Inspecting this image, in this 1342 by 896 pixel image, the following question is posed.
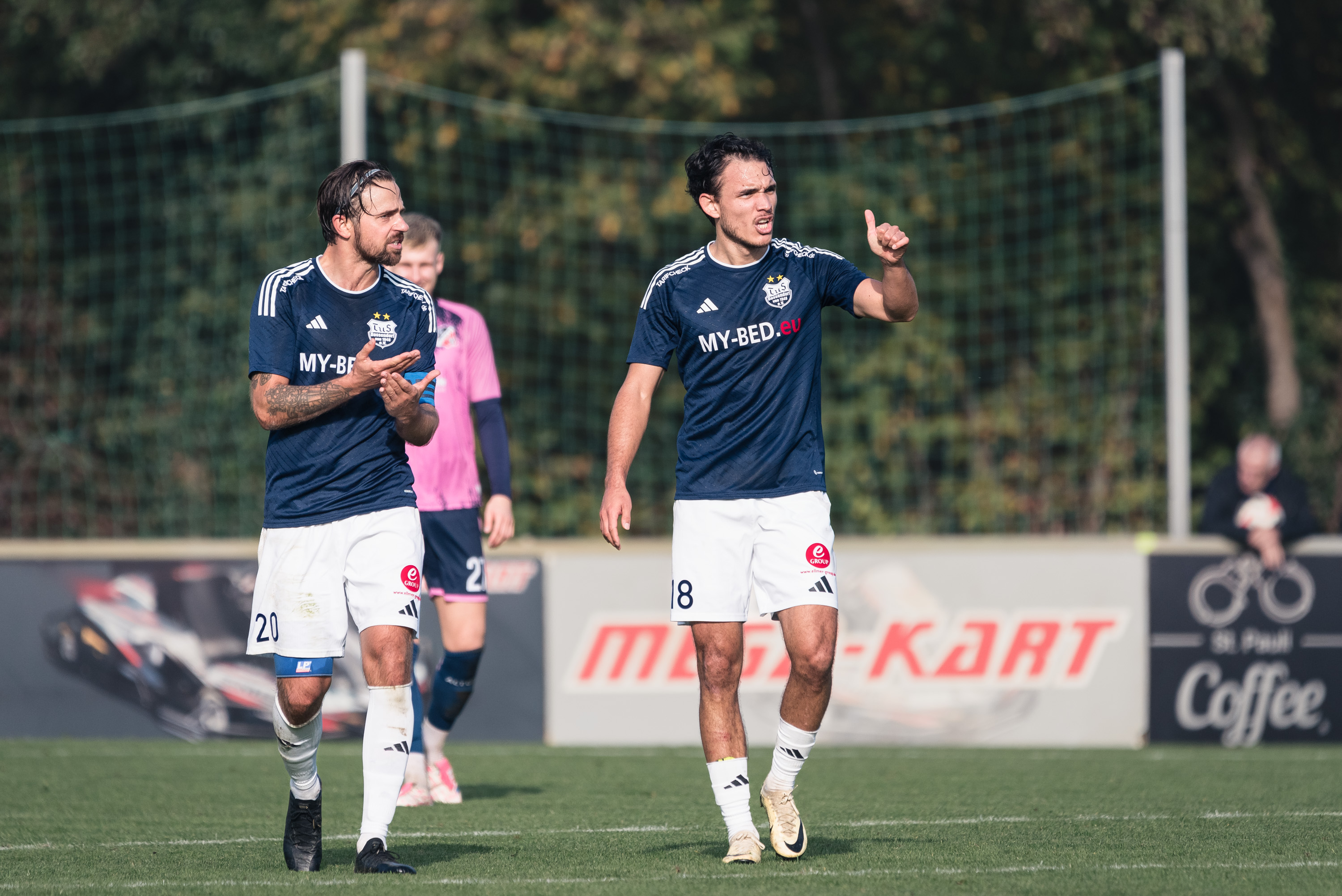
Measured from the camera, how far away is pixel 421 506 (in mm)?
6746

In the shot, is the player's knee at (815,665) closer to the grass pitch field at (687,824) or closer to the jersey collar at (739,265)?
the grass pitch field at (687,824)

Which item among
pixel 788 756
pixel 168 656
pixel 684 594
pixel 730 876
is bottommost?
pixel 168 656

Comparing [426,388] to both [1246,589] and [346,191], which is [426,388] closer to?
[346,191]

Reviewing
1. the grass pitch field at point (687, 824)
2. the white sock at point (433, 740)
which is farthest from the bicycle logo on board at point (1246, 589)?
the white sock at point (433, 740)

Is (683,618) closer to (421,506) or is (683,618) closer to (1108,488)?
(421,506)

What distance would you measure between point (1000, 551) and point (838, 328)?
5066 mm

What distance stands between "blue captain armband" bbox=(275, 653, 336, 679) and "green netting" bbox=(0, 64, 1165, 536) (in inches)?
331

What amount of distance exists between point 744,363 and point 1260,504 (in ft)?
18.0

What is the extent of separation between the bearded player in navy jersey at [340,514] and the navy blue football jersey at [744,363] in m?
0.81

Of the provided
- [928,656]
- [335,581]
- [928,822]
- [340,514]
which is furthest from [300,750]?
[928,656]

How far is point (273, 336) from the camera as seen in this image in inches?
188

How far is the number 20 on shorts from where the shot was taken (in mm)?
5090

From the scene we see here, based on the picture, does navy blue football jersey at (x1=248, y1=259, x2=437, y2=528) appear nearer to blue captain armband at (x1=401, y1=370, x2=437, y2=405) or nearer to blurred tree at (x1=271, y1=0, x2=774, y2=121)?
blue captain armband at (x1=401, y1=370, x2=437, y2=405)

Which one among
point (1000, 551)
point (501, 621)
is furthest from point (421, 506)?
point (1000, 551)
